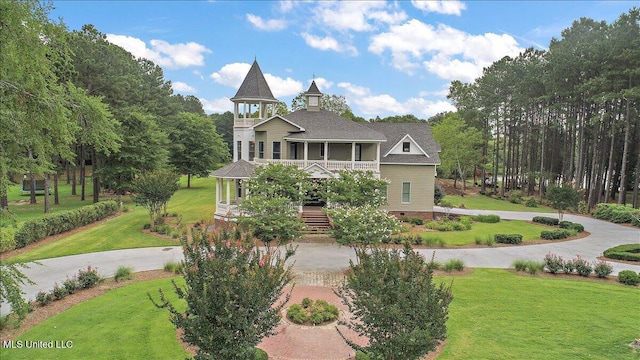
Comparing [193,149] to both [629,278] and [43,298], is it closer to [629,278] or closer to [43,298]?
[43,298]

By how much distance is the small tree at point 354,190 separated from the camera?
24.7 metres

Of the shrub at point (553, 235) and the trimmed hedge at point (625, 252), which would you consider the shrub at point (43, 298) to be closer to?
the trimmed hedge at point (625, 252)

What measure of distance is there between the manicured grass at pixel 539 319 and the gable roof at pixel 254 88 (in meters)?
20.3

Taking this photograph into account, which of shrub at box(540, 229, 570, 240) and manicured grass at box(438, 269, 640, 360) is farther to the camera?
shrub at box(540, 229, 570, 240)

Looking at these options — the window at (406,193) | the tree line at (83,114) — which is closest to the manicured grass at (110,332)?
the tree line at (83,114)

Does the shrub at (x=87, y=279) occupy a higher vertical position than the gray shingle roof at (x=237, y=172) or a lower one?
lower

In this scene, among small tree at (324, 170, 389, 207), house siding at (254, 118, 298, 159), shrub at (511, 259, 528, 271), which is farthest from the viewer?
house siding at (254, 118, 298, 159)

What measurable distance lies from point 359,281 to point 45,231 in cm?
2194

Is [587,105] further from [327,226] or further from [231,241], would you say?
[231,241]

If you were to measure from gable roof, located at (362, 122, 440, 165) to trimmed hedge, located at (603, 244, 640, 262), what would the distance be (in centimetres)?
1230

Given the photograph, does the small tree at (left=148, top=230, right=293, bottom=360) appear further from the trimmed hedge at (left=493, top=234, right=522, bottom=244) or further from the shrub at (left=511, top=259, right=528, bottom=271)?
the trimmed hedge at (left=493, top=234, right=522, bottom=244)

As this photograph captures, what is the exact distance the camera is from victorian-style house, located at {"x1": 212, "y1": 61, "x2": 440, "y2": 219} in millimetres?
29109

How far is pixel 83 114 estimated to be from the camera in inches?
363

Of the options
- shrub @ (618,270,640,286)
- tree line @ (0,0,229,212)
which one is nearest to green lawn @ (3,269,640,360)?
shrub @ (618,270,640,286)
